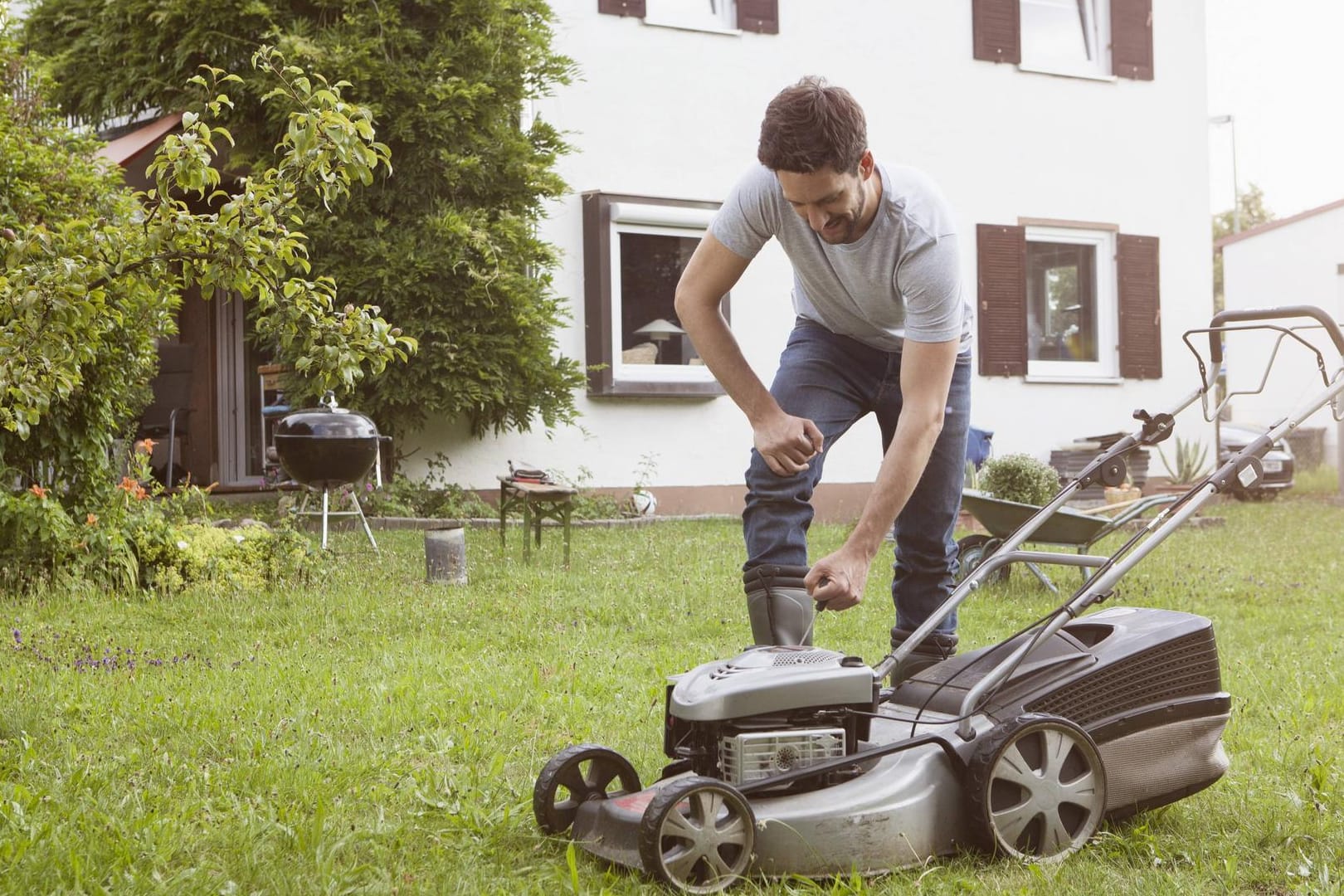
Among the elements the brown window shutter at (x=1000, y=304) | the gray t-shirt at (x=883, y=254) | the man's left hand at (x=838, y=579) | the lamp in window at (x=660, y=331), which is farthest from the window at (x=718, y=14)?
the man's left hand at (x=838, y=579)

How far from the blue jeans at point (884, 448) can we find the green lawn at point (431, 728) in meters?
0.72

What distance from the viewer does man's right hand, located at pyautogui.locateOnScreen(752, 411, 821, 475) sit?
312cm

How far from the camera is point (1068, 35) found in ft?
46.1

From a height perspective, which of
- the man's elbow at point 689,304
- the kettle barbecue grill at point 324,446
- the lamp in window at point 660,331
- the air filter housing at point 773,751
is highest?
the lamp in window at point 660,331

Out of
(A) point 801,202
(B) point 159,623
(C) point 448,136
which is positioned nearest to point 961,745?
(A) point 801,202

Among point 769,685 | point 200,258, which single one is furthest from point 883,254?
point 200,258

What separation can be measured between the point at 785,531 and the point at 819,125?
920mm

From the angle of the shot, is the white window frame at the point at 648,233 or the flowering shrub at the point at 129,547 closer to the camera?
the flowering shrub at the point at 129,547

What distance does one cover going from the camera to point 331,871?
8.82 ft

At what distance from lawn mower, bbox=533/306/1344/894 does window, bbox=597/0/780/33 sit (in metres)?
9.19

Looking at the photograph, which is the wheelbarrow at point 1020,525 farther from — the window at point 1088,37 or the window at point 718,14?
Answer: the window at point 1088,37

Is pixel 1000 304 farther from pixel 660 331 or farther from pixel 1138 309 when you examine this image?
pixel 660 331

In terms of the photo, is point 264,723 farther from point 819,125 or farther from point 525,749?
point 819,125

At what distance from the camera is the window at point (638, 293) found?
436 inches
